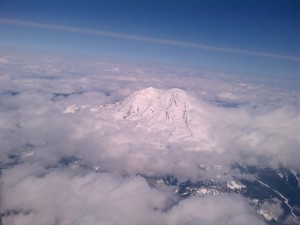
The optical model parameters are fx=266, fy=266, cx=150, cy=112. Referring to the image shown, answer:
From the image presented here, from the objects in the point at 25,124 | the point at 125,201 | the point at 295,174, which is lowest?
the point at 295,174

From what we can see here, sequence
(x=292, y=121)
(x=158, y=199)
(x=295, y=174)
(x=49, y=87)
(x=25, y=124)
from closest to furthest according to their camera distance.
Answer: (x=158, y=199)
(x=295, y=174)
(x=25, y=124)
(x=292, y=121)
(x=49, y=87)

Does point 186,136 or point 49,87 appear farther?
point 49,87

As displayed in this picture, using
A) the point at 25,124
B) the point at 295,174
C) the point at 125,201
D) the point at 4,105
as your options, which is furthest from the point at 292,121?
the point at 4,105

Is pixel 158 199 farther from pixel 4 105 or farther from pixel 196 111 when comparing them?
pixel 4 105

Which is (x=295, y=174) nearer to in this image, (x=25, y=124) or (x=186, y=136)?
(x=186, y=136)

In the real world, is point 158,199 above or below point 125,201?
below

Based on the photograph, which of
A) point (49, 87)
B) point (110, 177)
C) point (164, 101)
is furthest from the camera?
point (49, 87)

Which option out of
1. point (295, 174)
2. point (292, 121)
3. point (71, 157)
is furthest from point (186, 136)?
point (292, 121)
